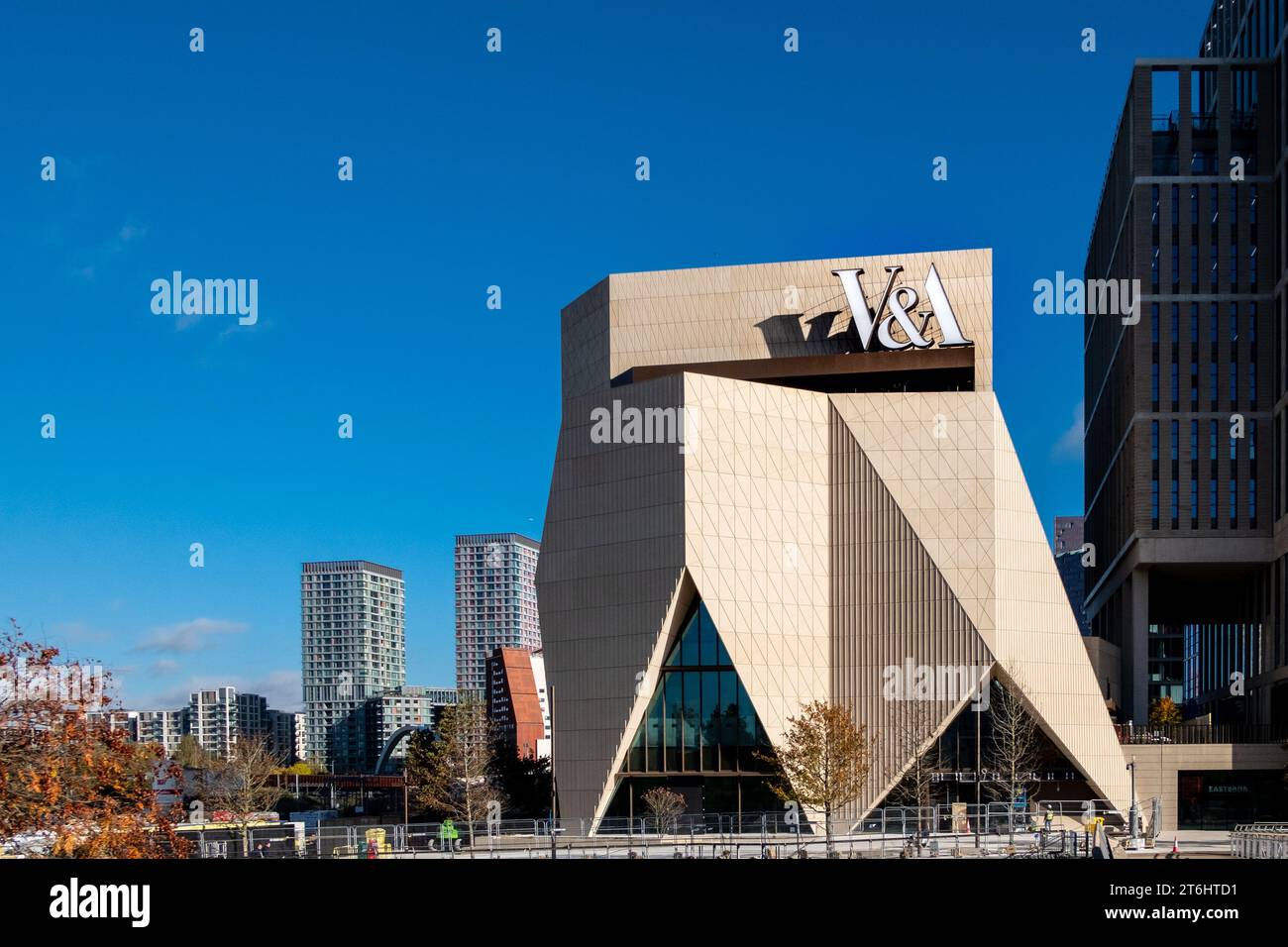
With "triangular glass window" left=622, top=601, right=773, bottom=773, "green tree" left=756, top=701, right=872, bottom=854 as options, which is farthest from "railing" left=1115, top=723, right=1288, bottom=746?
"triangular glass window" left=622, top=601, right=773, bottom=773

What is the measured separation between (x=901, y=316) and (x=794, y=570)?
613 inches

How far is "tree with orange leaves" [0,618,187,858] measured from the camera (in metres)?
19.8

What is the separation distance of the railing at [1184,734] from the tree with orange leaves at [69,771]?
71016mm

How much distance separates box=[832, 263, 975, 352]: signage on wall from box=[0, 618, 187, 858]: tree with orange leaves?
6132 centimetres

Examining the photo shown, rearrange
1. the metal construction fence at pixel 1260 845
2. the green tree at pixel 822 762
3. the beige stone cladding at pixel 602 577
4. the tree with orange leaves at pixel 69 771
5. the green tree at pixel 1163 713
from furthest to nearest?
the green tree at pixel 1163 713, the beige stone cladding at pixel 602 577, the green tree at pixel 822 762, the metal construction fence at pixel 1260 845, the tree with orange leaves at pixel 69 771

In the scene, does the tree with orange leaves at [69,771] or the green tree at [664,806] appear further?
the green tree at [664,806]

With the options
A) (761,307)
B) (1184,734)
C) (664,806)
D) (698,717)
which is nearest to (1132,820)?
(1184,734)

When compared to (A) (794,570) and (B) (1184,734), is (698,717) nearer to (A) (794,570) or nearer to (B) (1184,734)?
(A) (794,570)

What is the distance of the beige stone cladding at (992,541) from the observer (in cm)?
7381

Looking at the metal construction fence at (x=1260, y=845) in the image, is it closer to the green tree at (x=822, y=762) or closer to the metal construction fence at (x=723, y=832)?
the metal construction fence at (x=723, y=832)

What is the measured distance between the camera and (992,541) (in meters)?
74.0

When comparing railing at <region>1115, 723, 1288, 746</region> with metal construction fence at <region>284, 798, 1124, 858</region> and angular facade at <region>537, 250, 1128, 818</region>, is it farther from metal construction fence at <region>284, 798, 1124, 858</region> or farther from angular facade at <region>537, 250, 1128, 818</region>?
metal construction fence at <region>284, 798, 1124, 858</region>

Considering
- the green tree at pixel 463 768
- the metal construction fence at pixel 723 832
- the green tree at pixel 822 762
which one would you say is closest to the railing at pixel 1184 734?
the metal construction fence at pixel 723 832
